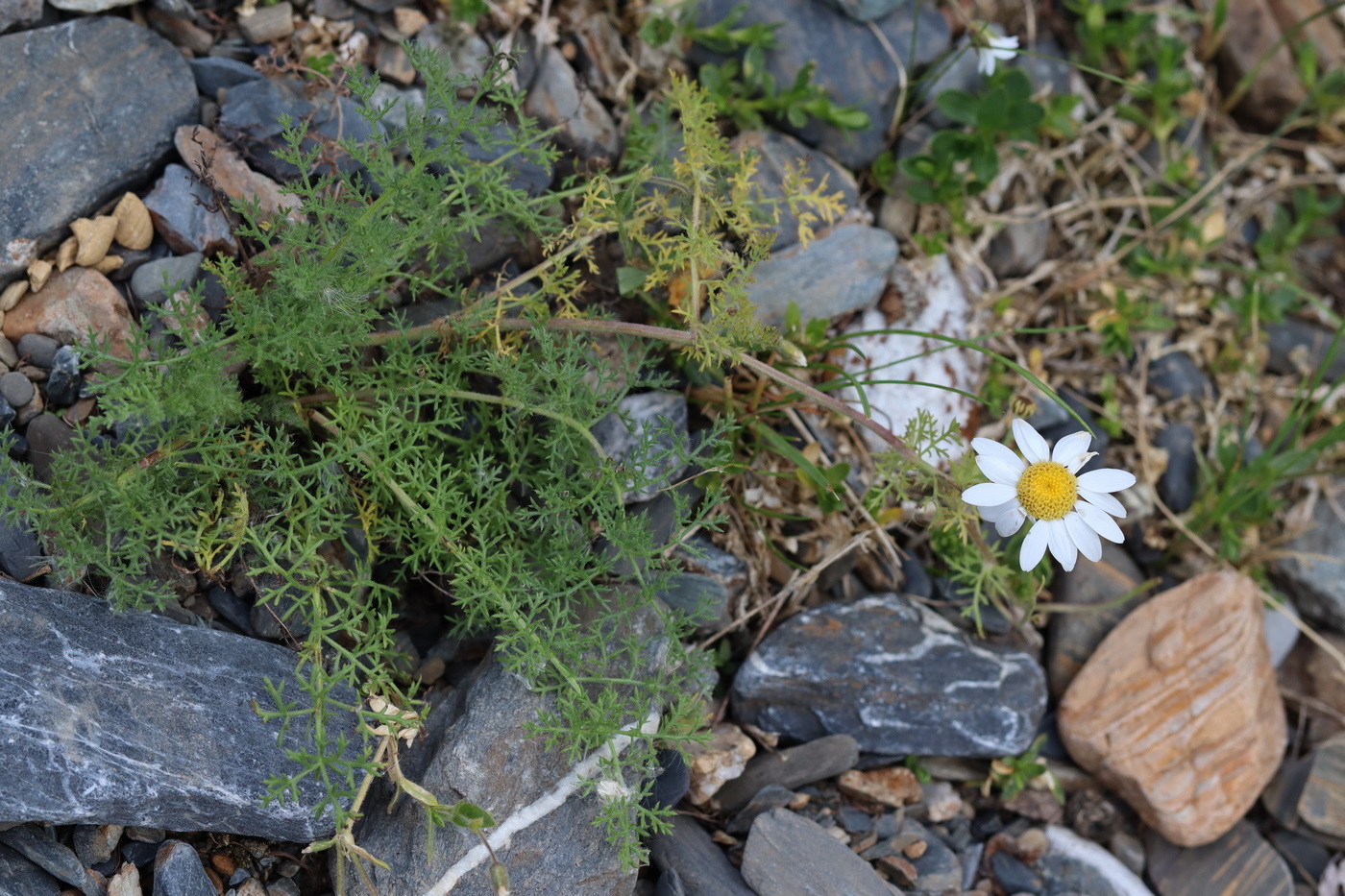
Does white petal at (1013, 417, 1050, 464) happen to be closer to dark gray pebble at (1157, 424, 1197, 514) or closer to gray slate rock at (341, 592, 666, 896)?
gray slate rock at (341, 592, 666, 896)

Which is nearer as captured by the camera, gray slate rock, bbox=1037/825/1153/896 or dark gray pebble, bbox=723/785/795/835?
dark gray pebble, bbox=723/785/795/835

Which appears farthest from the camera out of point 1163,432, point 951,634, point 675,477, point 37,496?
point 1163,432

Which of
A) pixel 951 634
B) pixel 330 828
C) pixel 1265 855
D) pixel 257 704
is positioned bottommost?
pixel 1265 855

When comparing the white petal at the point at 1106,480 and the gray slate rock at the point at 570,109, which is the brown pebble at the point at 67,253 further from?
the white petal at the point at 1106,480

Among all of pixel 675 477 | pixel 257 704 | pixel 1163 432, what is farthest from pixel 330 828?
pixel 1163 432

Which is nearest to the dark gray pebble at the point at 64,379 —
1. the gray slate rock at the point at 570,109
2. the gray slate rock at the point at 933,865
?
the gray slate rock at the point at 570,109

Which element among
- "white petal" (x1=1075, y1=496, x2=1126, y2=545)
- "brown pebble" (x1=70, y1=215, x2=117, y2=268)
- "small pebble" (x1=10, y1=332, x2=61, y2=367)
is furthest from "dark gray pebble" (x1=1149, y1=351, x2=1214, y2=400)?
"small pebble" (x1=10, y1=332, x2=61, y2=367)

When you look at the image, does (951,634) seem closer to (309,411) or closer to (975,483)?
(975,483)
